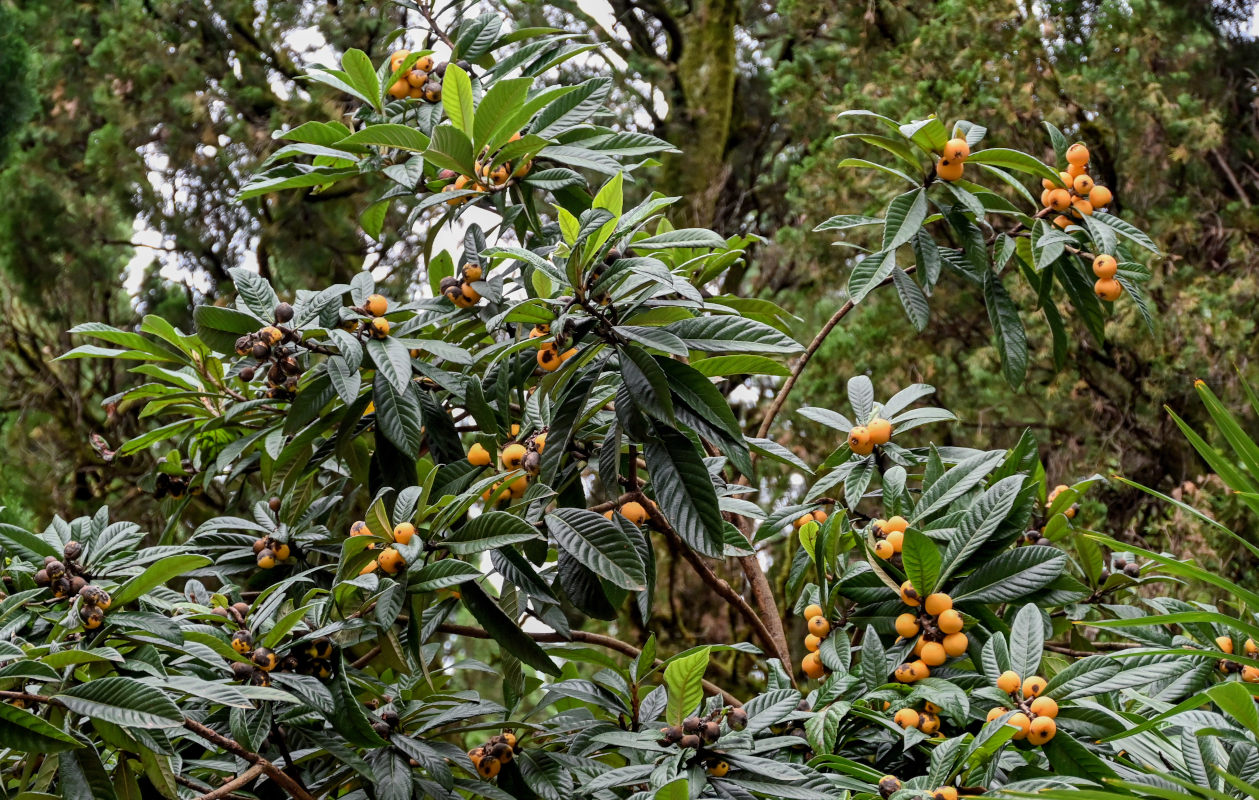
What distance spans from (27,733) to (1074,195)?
150 centimetres

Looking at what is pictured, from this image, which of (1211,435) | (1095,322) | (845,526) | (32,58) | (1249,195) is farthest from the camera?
(1249,195)

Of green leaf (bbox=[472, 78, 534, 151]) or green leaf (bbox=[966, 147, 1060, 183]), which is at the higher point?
green leaf (bbox=[472, 78, 534, 151])

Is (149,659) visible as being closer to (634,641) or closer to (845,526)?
(845,526)

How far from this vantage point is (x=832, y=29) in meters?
5.01

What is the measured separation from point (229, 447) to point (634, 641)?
2824 millimetres

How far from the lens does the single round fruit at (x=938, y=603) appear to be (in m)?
1.33

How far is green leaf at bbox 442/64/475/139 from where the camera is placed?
4.82ft

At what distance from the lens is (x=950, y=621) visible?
132 centimetres

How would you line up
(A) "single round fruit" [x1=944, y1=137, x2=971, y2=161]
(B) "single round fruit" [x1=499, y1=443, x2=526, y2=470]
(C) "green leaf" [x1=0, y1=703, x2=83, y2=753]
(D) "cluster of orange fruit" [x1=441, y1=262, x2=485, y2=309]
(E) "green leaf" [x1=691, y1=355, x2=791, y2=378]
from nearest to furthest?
(C) "green leaf" [x1=0, y1=703, x2=83, y2=753], (E) "green leaf" [x1=691, y1=355, x2=791, y2=378], (B) "single round fruit" [x1=499, y1=443, x2=526, y2=470], (A) "single round fruit" [x1=944, y1=137, x2=971, y2=161], (D) "cluster of orange fruit" [x1=441, y1=262, x2=485, y2=309]

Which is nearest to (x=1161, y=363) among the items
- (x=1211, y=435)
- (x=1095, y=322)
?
(x=1211, y=435)

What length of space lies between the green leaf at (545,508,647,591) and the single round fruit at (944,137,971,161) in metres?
0.73

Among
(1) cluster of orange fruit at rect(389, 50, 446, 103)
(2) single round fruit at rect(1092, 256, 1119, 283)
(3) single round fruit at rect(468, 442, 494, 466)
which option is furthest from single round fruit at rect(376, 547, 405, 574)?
(2) single round fruit at rect(1092, 256, 1119, 283)

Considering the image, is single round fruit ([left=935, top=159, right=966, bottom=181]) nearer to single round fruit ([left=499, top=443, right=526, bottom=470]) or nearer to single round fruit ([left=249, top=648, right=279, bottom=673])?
single round fruit ([left=499, top=443, right=526, bottom=470])

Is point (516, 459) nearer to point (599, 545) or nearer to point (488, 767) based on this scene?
point (599, 545)
